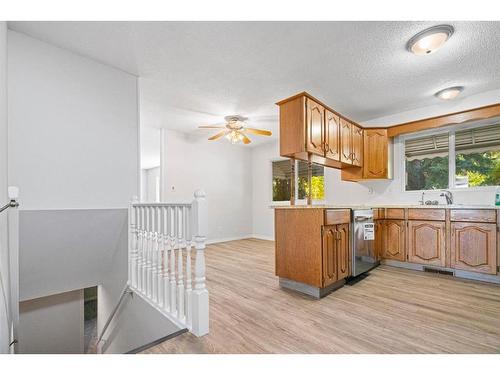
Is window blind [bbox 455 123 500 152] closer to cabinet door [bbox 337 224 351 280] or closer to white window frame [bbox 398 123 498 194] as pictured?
white window frame [bbox 398 123 498 194]

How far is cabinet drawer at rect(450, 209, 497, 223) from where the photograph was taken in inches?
113

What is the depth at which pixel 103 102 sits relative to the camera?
2.63m

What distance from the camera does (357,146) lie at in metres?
3.92

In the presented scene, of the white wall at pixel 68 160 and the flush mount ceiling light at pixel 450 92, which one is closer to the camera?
the white wall at pixel 68 160

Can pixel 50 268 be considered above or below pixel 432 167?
below

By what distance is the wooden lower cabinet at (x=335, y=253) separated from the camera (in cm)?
246

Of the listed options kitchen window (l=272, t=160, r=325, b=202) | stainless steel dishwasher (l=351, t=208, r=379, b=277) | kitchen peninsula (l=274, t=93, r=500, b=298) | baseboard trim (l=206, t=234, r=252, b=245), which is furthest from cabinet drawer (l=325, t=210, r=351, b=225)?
baseboard trim (l=206, t=234, r=252, b=245)

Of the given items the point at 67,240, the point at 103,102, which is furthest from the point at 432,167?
the point at 67,240

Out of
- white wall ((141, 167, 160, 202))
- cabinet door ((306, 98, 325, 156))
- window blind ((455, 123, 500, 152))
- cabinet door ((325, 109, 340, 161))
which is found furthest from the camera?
white wall ((141, 167, 160, 202))

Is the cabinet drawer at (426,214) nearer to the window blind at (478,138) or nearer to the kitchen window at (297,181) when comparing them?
the window blind at (478,138)

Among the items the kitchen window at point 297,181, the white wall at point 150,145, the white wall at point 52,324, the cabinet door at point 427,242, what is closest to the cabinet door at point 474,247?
the cabinet door at point 427,242

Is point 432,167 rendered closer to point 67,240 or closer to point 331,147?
point 331,147

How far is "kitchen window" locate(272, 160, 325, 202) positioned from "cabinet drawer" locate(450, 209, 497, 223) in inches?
92.8
